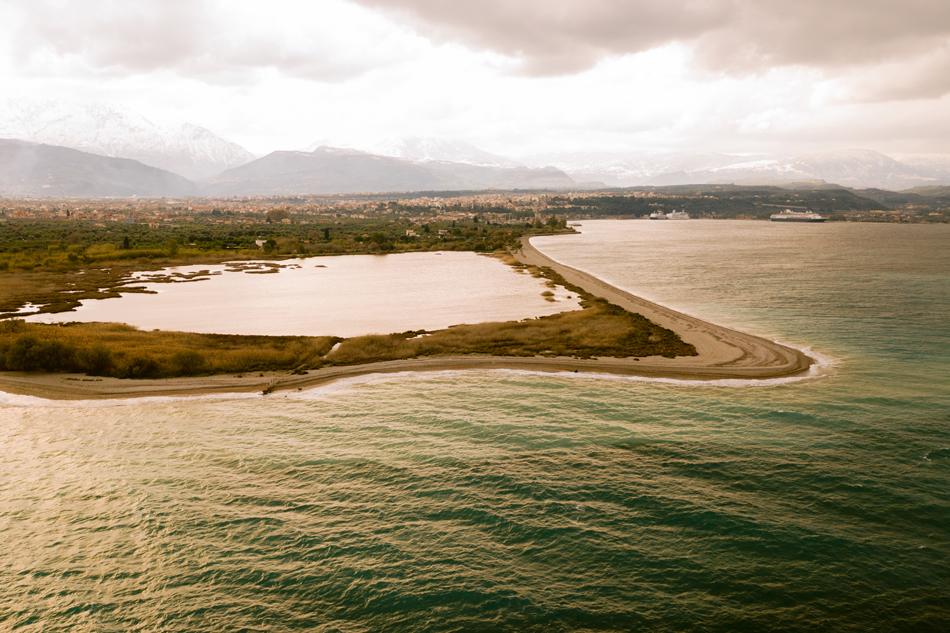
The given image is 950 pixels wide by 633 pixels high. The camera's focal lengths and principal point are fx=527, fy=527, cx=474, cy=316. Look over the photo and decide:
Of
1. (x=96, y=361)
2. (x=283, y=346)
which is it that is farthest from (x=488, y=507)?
(x=96, y=361)

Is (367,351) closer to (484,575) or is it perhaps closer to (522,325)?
(522,325)

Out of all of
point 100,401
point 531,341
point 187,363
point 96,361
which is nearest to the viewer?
point 100,401

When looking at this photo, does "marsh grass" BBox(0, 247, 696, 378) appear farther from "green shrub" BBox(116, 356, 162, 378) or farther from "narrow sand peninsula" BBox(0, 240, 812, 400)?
"narrow sand peninsula" BBox(0, 240, 812, 400)

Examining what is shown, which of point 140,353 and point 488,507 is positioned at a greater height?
point 140,353

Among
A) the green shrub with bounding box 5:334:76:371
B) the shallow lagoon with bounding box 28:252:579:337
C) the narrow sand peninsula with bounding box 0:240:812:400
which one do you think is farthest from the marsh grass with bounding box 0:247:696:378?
the shallow lagoon with bounding box 28:252:579:337

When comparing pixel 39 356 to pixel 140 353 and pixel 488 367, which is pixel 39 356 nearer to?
pixel 140 353

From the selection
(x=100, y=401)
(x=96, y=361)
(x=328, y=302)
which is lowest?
(x=100, y=401)
